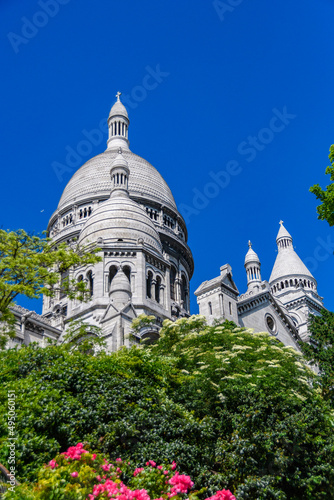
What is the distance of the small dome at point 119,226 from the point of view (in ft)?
133

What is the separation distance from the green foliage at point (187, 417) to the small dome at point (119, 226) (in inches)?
814

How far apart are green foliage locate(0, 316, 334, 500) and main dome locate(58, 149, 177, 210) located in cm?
4079

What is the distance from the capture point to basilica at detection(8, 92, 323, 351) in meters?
33.1

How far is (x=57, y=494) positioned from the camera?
10508 mm

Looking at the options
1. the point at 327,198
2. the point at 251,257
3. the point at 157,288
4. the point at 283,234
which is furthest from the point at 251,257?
the point at 327,198

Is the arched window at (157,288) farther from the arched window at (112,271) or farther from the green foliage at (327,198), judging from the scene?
the green foliage at (327,198)

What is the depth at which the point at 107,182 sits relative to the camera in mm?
60688

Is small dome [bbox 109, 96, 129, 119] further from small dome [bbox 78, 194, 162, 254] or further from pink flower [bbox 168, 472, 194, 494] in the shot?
pink flower [bbox 168, 472, 194, 494]

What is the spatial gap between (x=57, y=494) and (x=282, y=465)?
7.67 meters

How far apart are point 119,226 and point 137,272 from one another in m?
4.51

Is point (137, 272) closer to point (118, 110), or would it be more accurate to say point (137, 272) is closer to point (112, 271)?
point (112, 271)

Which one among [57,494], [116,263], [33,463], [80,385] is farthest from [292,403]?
[116,263]

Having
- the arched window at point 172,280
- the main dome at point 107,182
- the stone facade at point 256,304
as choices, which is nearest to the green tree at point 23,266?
the stone facade at point 256,304

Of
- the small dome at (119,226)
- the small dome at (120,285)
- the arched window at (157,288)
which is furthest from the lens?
the small dome at (119,226)
